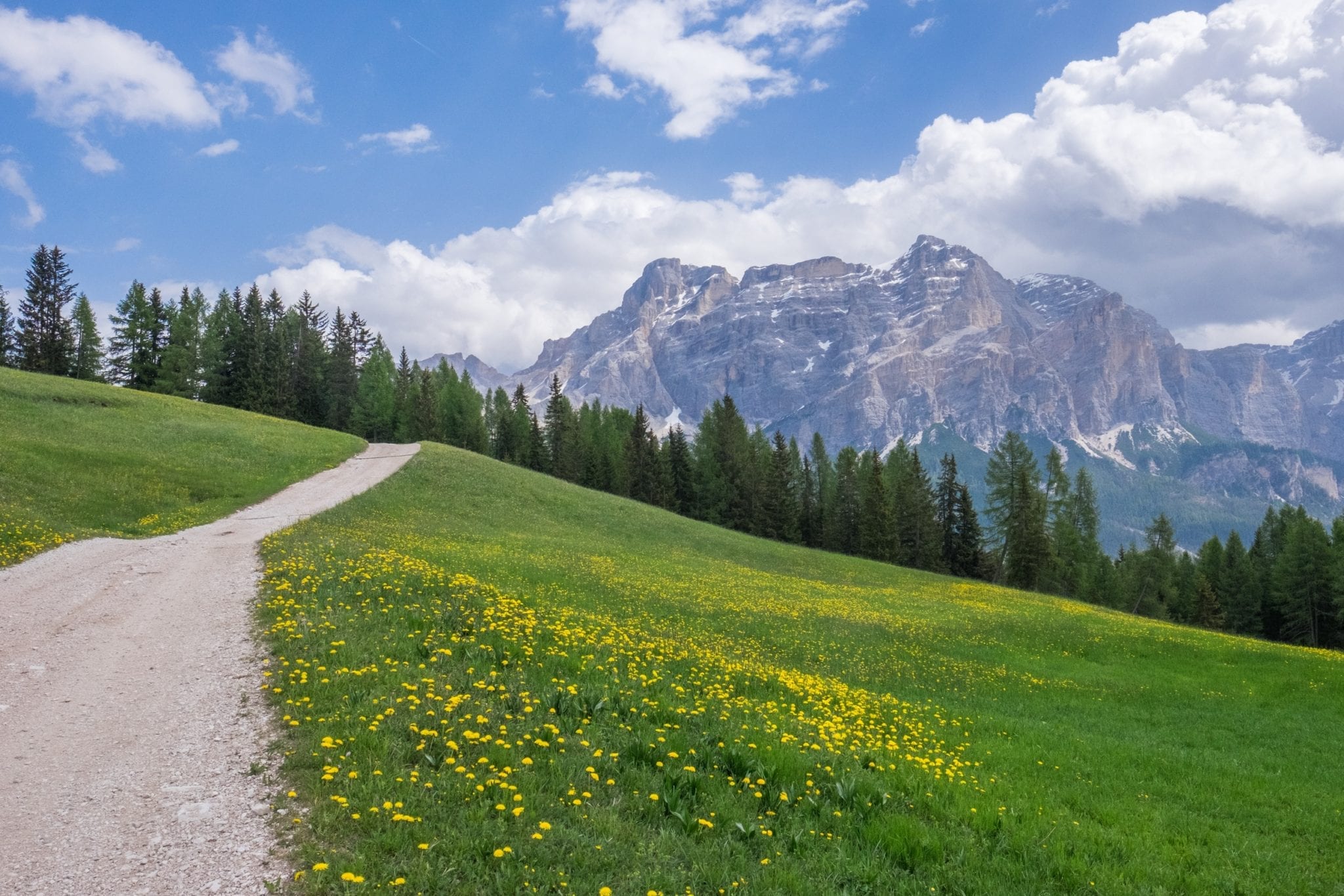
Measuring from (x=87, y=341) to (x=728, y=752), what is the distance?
107 metres

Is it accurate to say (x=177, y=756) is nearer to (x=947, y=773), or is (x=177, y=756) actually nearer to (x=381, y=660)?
(x=381, y=660)

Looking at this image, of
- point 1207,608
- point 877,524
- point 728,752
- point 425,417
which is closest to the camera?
point 728,752

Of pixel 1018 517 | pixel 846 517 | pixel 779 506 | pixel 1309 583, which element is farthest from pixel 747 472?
pixel 1309 583

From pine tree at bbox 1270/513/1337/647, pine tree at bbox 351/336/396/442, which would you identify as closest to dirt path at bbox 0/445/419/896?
pine tree at bbox 351/336/396/442

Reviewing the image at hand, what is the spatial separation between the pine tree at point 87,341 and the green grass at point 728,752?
277 feet

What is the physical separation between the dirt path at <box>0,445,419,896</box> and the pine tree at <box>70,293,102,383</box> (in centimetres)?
8844

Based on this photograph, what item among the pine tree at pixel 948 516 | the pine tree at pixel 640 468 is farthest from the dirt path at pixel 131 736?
the pine tree at pixel 948 516

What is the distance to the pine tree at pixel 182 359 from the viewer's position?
8169cm

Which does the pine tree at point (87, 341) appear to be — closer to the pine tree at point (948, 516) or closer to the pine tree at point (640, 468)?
the pine tree at point (640, 468)

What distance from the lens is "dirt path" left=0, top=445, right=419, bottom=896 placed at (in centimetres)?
619

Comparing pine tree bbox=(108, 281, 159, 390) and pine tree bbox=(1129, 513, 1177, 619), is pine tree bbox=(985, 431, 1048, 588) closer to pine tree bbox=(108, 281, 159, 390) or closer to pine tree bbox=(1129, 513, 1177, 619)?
pine tree bbox=(1129, 513, 1177, 619)

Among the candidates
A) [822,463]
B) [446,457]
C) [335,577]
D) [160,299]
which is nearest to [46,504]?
[335,577]

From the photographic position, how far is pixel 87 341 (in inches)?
3349

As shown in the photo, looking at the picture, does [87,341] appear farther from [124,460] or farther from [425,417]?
[124,460]
